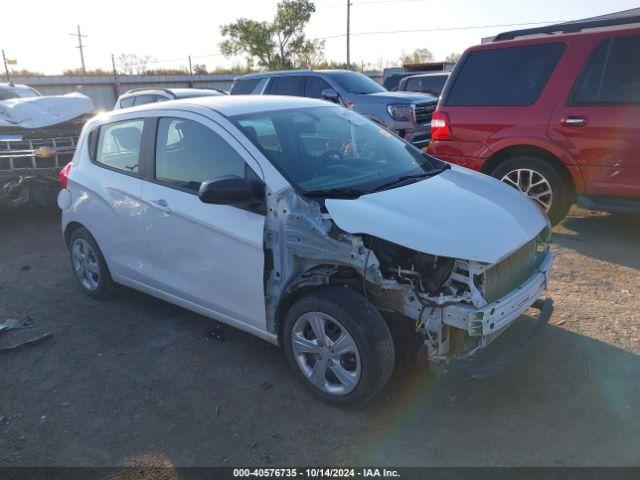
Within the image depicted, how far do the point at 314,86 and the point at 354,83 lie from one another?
2.78 feet

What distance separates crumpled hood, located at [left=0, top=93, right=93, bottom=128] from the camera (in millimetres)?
7539

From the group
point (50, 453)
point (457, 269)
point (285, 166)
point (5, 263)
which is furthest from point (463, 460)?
point (5, 263)

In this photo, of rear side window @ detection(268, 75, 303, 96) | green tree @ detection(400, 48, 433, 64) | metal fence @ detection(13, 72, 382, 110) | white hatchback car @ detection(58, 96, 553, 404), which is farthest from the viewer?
green tree @ detection(400, 48, 433, 64)

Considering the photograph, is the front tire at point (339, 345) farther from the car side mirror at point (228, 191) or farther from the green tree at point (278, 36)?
the green tree at point (278, 36)

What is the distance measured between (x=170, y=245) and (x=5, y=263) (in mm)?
3506

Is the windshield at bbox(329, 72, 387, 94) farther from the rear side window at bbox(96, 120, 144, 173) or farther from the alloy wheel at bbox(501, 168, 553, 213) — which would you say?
the rear side window at bbox(96, 120, 144, 173)

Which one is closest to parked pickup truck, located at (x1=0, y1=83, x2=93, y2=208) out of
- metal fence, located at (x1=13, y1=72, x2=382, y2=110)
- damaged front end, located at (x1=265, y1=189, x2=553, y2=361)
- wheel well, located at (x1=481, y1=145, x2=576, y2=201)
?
damaged front end, located at (x1=265, y1=189, x2=553, y2=361)

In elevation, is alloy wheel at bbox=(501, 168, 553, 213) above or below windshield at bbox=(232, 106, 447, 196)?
below

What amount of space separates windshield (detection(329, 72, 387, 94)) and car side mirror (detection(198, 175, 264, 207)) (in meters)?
7.80

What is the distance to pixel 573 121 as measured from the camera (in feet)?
18.0

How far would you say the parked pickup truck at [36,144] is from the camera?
6980 millimetres

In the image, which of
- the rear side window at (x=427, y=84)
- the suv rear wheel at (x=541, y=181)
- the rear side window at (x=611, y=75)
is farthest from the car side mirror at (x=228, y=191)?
the rear side window at (x=427, y=84)

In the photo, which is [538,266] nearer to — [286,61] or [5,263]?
[5,263]

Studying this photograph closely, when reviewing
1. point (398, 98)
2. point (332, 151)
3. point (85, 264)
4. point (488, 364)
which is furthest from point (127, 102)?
point (488, 364)
